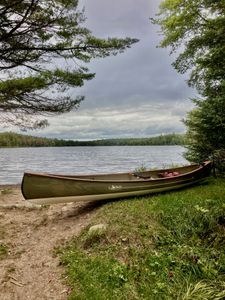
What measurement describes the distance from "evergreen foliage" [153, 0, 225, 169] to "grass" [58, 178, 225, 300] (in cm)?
334

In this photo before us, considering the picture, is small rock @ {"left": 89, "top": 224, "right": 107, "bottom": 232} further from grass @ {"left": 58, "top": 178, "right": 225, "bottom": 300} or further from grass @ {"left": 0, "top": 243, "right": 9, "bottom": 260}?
grass @ {"left": 0, "top": 243, "right": 9, "bottom": 260}

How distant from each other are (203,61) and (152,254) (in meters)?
8.90

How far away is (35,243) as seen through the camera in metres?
6.16

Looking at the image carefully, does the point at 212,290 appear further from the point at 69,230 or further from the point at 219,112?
the point at 219,112

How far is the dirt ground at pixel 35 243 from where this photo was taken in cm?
445

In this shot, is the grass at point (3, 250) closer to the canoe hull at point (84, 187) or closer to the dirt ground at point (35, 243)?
the dirt ground at point (35, 243)

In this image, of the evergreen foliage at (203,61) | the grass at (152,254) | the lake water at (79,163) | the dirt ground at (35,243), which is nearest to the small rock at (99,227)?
the grass at (152,254)

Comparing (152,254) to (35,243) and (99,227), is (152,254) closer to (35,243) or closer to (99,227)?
(99,227)

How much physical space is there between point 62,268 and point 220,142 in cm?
735

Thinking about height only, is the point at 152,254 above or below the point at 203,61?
below

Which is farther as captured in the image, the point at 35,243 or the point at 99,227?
the point at 35,243

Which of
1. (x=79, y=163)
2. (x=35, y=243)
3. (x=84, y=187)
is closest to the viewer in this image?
(x=35, y=243)

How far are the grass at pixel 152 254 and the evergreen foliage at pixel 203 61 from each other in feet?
10.9

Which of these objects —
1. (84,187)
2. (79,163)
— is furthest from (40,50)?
(79,163)
